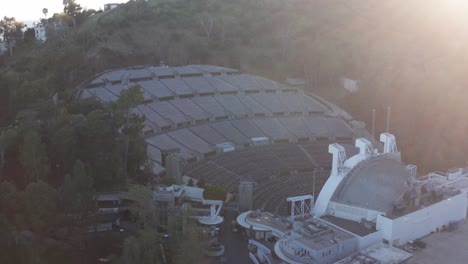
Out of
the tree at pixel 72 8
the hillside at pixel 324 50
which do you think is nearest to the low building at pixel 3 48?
the hillside at pixel 324 50

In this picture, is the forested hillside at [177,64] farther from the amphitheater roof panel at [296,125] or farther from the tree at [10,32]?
the amphitheater roof panel at [296,125]

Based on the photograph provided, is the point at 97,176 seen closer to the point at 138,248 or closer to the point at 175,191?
the point at 175,191

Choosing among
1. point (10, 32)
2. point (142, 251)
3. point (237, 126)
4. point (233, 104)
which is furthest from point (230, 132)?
point (10, 32)

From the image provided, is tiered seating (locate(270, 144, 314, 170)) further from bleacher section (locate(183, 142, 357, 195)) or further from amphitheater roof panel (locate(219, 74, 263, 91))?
amphitheater roof panel (locate(219, 74, 263, 91))


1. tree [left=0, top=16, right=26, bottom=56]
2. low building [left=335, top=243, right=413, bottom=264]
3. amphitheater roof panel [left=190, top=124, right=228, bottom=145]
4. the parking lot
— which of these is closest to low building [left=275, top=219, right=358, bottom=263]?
low building [left=335, top=243, right=413, bottom=264]

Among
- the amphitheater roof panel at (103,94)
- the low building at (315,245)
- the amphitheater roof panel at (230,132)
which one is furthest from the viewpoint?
the amphitheater roof panel at (103,94)

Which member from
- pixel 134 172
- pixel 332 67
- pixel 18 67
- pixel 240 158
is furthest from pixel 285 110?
pixel 18 67
